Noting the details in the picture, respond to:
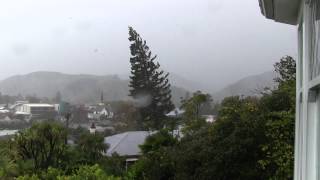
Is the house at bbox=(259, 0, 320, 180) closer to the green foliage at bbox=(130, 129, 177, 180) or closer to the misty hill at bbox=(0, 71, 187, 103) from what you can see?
the green foliage at bbox=(130, 129, 177, 180)

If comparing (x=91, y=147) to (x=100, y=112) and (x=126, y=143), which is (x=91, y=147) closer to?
(x=126, y=143)

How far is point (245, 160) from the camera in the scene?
9117mm

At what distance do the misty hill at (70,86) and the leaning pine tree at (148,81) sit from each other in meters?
0.95

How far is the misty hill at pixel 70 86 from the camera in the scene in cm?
3128

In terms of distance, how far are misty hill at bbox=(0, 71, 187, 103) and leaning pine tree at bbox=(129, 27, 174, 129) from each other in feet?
3.12

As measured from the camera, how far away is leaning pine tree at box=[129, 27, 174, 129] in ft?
109

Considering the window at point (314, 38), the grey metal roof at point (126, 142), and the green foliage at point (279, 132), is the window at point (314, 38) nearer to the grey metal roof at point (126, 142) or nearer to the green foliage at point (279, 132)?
the green foliage at point (279, 132)

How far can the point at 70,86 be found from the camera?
111 feet

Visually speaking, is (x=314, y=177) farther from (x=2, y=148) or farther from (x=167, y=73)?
(x=167, y=73)

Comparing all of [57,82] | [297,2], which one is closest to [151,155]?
[297,2]

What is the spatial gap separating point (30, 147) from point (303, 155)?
1075cm

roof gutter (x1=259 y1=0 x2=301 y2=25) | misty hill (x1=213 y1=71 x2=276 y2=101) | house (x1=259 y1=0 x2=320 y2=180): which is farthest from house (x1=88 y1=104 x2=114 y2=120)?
house (x1=259 y1=0 x2=320 y2=180)

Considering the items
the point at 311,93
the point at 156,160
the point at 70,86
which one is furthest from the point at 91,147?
the point at 70,86

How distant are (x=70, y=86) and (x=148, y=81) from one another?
5.26m
